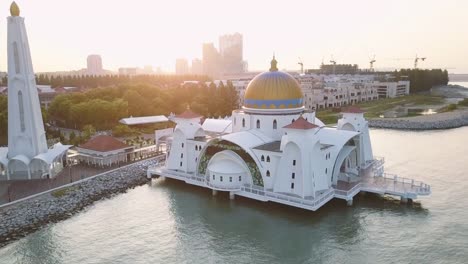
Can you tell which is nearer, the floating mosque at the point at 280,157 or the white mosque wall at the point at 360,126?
the floating mosque at the point at 280,157

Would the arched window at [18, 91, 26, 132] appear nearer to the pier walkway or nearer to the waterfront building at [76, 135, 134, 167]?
the waterfront building at [76, 135, 134, 167]

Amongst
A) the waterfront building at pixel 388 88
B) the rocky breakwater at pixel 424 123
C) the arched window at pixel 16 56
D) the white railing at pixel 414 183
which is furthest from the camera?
the waterfront building at pixel 388 88

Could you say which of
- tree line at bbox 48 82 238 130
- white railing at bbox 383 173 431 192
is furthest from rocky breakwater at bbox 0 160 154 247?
tree line at bbox 48 82 238 130

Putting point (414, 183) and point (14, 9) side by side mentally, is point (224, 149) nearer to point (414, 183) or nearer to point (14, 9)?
point (414, 183)

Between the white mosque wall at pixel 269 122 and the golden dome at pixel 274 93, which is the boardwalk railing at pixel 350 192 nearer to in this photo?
the white mosque wall at pixel 269 122

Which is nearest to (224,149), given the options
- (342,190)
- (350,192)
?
(342,190)

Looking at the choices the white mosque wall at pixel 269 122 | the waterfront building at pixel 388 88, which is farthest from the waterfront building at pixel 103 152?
the waterfront building at pixel 388 88

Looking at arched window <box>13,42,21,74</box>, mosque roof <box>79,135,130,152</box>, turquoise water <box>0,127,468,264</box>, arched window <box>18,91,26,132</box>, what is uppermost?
arched window <box>13,42,21,74</box>
